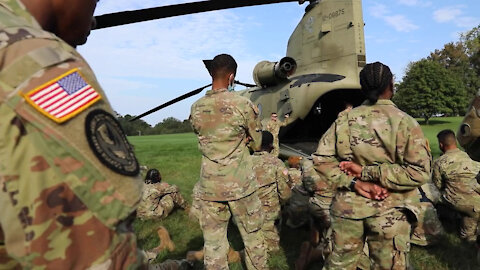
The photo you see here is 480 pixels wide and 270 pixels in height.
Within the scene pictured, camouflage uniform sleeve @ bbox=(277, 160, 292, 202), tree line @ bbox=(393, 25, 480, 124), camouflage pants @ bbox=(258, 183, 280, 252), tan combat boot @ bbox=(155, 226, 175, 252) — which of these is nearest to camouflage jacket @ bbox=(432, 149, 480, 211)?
camouflage uniform sleeve @ bbox=(277, 160, 292, 202)

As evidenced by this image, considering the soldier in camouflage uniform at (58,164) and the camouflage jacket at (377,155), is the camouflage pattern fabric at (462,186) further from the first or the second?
the soldier in camouflage uniform at (58,164)

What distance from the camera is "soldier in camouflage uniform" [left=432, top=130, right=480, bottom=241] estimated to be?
413cm

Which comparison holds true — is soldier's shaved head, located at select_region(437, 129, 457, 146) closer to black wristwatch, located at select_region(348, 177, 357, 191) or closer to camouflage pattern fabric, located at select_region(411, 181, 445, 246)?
camouflage pattern fabric, located at select_region(411, 181, 445, 246)

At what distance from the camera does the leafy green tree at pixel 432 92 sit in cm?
3544

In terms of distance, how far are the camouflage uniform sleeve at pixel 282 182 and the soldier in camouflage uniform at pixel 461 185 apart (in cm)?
197

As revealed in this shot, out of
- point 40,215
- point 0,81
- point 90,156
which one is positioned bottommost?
point 40,215

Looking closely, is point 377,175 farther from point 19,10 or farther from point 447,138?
point 447,138

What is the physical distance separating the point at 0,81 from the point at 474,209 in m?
4.82

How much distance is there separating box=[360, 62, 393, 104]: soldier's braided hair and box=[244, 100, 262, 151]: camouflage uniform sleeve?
1.06m

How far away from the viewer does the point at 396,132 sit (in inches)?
93.2

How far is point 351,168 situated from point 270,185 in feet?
6.09

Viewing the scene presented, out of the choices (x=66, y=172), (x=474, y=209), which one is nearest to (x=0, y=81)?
(x=66, y=172)

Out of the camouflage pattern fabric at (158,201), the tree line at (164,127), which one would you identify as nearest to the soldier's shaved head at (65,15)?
the camouflage pattern fabric at (158,201)

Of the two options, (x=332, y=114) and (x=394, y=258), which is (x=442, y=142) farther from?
(x=332, y=114)
